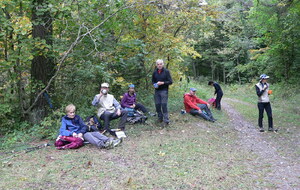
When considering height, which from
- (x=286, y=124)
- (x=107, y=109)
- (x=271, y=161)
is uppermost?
(x=107, y=109)

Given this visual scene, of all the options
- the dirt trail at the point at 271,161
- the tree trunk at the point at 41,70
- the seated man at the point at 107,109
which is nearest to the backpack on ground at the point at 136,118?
the seated man at the point at 107,109

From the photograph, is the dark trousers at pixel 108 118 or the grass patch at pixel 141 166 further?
the dark trousers at pixel 108 118

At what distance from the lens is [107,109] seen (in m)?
6.94

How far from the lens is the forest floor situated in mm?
3867

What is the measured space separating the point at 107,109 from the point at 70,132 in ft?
4.74

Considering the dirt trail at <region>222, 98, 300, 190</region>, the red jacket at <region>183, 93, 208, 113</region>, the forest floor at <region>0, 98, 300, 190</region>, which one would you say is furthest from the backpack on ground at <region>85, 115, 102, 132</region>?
the dirt trail at <region>222, 98, 300, 190</region>

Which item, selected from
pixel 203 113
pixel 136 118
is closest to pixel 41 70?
pixel 136 118

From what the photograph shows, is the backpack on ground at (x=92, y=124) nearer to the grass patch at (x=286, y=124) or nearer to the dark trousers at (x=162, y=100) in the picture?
the dark trousers at (x=162, y=100)

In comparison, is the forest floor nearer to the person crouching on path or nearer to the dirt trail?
the dirt trail

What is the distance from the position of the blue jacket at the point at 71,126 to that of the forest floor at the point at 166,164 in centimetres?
43

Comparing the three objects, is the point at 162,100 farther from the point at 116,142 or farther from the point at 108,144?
the point at 108,144

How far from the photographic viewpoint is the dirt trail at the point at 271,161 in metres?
4.00

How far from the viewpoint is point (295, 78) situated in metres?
18.2

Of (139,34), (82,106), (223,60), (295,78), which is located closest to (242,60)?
(223,60)
